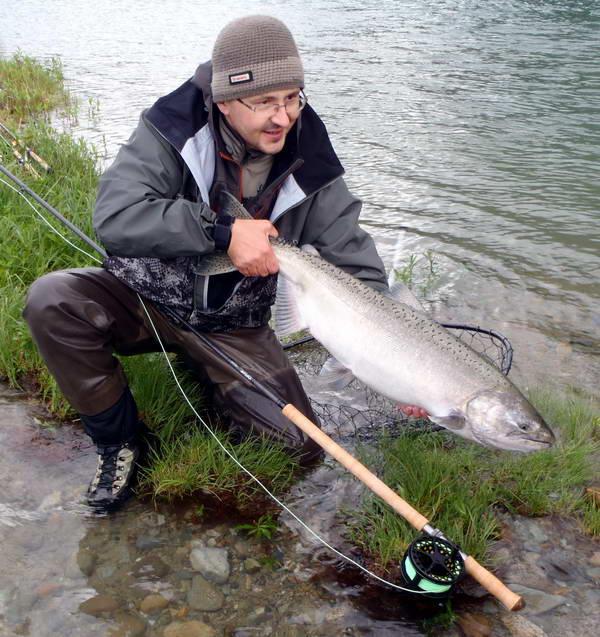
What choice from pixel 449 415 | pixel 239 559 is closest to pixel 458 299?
pixel 449 415

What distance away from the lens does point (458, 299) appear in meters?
6.29

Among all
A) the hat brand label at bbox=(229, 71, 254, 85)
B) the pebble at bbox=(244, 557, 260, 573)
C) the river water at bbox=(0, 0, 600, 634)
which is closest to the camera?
the pebble at bbox=(244, 557, 260, 573)

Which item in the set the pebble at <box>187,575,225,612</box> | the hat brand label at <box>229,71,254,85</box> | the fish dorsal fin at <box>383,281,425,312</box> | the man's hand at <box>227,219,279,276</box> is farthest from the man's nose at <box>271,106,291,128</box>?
the pebble at <box>187,575,225,612</box>

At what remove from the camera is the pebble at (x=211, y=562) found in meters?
3.04

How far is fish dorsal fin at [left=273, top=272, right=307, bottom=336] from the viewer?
11.2 ft

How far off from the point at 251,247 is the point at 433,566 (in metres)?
1.60

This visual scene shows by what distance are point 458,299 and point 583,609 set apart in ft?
11.9

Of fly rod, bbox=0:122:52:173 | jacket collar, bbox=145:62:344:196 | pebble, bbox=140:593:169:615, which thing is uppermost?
jacket collar, bbox=145:62:344:196

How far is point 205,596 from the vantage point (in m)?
2.94

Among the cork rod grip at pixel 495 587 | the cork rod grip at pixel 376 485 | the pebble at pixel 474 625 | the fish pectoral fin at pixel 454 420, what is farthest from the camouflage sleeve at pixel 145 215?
the pebble at pixel 474 625

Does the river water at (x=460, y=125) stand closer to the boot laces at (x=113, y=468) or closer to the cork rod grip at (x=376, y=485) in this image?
the cork rod grip at (x=376, y=485)

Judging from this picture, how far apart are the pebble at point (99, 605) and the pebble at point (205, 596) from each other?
1.03ft

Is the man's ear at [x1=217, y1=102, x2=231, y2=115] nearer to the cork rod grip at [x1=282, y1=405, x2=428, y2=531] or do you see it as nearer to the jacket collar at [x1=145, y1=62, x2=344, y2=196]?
the jacket collar at [x1=145, y1=62, x2=344, y2=196]

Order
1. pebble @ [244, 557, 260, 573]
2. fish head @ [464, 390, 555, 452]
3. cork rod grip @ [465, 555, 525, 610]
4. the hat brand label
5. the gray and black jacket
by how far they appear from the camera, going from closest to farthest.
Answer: cork rod grip @ [465, 555, 525, 610]
fish head @ [464, 390, 555, 452]
pebble @ [244, 557, 260, 573]
the gray and black jacket
the hat brand label
